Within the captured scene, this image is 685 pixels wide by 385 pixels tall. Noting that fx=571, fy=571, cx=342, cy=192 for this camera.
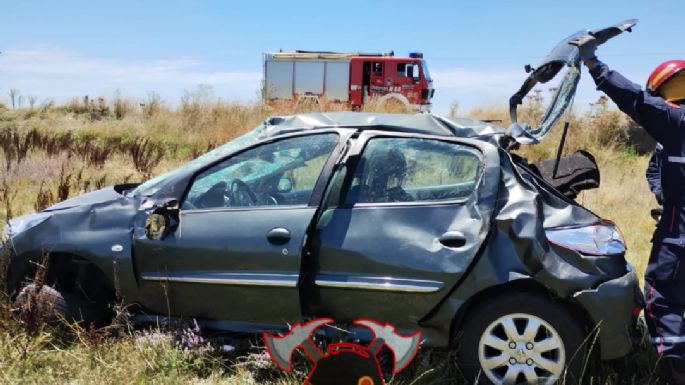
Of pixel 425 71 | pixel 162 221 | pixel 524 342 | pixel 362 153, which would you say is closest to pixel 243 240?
pixel 162 221

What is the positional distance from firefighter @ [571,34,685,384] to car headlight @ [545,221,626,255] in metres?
0.25

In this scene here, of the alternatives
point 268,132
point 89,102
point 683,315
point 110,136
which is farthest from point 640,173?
point 89,102

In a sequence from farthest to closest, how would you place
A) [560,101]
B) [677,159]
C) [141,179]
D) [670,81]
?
[141,179] → [560,101] → [670,81] → [677,159]

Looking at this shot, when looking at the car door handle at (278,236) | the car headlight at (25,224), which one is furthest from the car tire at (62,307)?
the car door handle at (278,236)

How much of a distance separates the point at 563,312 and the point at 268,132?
2.02 meters

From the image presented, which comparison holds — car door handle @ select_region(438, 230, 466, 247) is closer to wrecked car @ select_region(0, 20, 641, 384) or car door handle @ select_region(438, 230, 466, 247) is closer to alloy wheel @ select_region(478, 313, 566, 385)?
wrecked car @ select_region(0, 20, 641, 384)

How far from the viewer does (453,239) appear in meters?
3.07

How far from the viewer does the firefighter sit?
2.99 m

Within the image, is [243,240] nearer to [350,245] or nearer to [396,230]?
[350,245]

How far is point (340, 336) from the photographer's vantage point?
10.6ft

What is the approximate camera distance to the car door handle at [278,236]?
3193 mm

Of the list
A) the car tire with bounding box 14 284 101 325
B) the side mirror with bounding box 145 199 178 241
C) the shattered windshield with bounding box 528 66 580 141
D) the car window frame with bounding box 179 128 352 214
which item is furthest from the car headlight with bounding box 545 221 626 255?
the car tire with bounding box 14 284 101 325

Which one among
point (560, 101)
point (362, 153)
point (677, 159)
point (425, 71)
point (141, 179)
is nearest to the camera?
point (677, 159)

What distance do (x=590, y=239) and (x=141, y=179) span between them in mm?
8224
